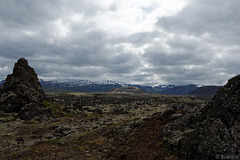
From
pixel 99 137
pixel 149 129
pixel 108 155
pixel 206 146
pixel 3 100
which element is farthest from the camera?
pixel 3 100

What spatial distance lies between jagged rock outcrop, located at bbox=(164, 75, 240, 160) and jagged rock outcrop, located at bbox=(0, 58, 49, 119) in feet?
130

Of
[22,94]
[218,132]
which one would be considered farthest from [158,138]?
[22,94]

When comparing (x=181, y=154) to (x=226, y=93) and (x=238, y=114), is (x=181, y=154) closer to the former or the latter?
(x=238, y=114)

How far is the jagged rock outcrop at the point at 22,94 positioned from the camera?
40.2 metres

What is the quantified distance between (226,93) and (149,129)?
10408mm

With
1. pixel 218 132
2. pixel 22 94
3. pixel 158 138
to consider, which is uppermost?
pixel 22 94

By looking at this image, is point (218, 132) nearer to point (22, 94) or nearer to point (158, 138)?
point (158, 138)

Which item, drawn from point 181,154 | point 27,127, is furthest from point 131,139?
point 27,127

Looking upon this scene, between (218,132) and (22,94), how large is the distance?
48290mm

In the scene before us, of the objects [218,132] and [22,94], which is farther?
[22,94]

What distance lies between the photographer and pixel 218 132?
10.7 meters

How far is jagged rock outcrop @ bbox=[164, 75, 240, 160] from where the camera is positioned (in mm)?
10002

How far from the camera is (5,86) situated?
154ft

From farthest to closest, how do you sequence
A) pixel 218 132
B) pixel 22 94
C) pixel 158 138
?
pixel 22 94 < pixel 158 138 < pixel 218 132
